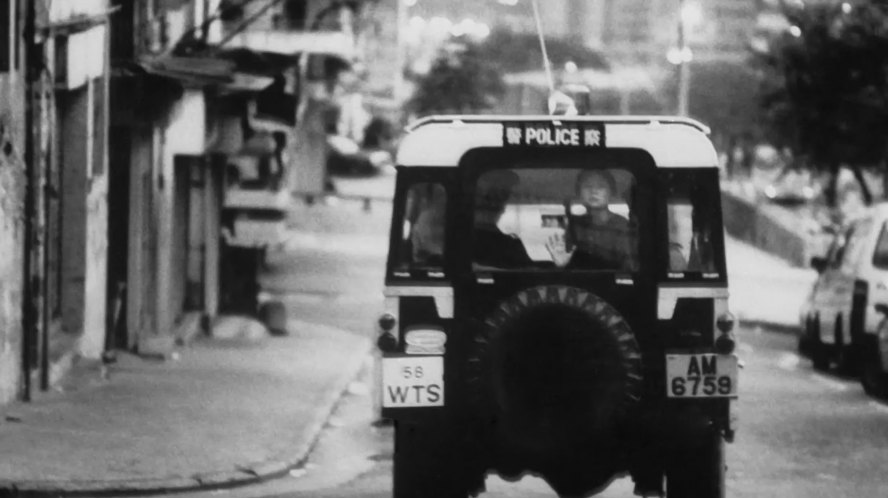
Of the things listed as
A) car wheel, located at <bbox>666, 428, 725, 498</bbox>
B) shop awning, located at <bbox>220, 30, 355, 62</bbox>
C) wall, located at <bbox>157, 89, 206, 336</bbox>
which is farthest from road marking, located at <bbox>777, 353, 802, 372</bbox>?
shop awning, located at <bbox>220, 30, 355, 62</bbox>

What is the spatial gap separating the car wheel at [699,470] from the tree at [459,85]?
219ft

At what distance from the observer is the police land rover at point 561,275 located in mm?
10383

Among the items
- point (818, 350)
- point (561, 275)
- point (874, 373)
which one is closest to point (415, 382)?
point (561, 275)

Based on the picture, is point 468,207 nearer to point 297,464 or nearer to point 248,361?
point 297,464

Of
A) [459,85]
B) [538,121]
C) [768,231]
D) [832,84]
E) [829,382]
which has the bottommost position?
[829,382]

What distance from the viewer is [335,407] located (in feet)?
58.8

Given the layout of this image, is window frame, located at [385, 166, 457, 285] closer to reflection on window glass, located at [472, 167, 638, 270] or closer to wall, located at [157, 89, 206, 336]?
reflection on window glass, located at [472, 167, 638, 270]

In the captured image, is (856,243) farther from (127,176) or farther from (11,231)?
(11,231)

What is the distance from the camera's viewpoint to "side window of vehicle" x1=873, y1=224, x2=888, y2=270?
20656mm

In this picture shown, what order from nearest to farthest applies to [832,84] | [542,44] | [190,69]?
[542,44] < [190,69] < [832,84]

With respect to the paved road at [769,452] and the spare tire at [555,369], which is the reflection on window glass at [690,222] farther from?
the paved road at [769,452]

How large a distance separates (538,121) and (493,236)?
2.14 ft

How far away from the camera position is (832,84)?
3381cm

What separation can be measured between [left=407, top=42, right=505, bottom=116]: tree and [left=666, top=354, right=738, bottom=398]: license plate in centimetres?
6681
